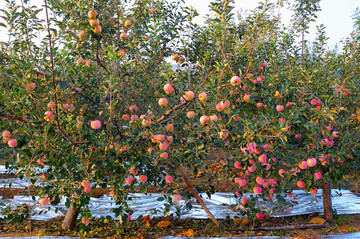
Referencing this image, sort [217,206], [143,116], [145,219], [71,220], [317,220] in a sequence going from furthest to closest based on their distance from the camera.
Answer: [217,206] < [145,219] < [317,220] < [71,220] < [143,116]

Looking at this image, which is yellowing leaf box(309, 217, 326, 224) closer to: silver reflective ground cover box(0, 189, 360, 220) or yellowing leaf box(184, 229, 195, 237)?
silver reflective ground cover box(0, 189, 360, 220)

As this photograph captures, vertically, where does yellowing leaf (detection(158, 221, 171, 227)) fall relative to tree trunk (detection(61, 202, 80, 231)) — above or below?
below

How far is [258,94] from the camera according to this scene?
10.1 ft

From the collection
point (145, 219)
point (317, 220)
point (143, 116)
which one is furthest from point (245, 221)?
point (143, 116)

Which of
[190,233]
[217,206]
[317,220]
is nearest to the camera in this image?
[190,233]

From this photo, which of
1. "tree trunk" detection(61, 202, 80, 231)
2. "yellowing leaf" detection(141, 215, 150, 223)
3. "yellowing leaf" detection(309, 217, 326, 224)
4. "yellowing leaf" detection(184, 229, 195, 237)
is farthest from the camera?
"yellowing leaf" detection(141, 215, 150, 223)

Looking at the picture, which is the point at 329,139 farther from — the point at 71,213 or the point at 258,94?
the point at 71,213

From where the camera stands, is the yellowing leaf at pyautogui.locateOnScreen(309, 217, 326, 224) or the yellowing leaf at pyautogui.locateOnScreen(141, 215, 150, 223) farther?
the yellowing leaf at pyautogui.locateOnScreen(141, 215, 150, 223)

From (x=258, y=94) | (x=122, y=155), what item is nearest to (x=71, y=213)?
(x=122, y=155)

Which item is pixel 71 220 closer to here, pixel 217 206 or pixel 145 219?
pixel 145 219

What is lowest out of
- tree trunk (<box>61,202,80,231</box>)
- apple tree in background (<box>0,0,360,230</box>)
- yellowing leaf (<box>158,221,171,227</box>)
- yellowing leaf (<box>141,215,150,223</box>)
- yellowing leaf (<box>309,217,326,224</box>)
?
→ yellowing leaf (<box>309,217,326,224</box>)

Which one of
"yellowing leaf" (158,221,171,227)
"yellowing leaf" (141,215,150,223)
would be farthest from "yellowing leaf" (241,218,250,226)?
"yellowing leaf" (141,215,150,223)

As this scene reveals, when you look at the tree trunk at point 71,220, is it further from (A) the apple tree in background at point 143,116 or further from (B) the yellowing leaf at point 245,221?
(B) the yellowing leaf at point 245,221

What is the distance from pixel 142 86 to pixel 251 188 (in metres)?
1.71
